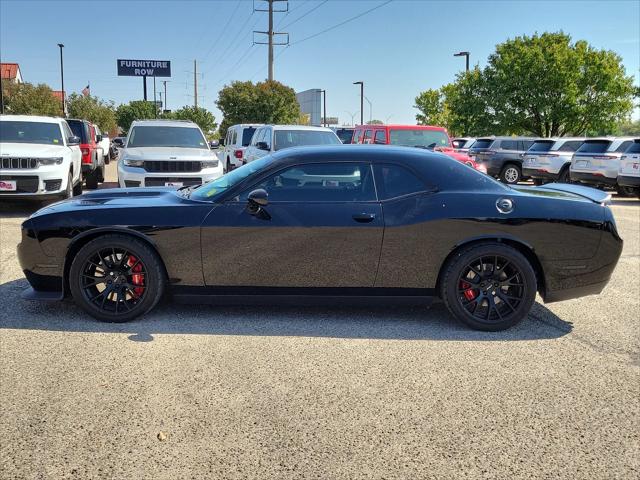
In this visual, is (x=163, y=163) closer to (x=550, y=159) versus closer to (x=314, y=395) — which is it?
(x=314, y=395)

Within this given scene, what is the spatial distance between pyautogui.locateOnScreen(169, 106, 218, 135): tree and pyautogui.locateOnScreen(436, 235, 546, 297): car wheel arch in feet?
238

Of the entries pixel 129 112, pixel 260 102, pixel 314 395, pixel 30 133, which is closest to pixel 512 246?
pixel 314 395

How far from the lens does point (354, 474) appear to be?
109 inches

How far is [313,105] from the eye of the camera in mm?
79688

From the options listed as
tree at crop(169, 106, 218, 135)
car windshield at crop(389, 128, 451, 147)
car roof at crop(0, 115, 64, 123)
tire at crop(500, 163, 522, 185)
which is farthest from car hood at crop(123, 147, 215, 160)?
tree at crop(169, 106, 218, 135)

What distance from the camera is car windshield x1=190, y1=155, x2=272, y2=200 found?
4.94 metres

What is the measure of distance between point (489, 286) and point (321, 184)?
62.1 inches

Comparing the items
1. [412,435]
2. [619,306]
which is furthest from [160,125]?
[412,435]

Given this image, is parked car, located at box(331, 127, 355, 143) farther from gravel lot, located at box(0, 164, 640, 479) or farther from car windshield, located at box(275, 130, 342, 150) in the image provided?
gravel lot, located at box(0, 164, 640, 479)

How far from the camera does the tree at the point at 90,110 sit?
59031mm

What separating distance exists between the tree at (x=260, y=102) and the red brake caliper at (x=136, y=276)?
→ 154 feet

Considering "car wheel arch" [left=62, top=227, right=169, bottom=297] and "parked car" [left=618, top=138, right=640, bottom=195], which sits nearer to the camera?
"car wheel arch" [left=62, top=227, right=169, bottom=297]

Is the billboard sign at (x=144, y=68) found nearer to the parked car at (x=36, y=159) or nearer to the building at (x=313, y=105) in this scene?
the building at (x=313, y=105)

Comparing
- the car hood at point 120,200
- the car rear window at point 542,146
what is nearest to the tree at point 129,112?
the car rear window at point 542,146
